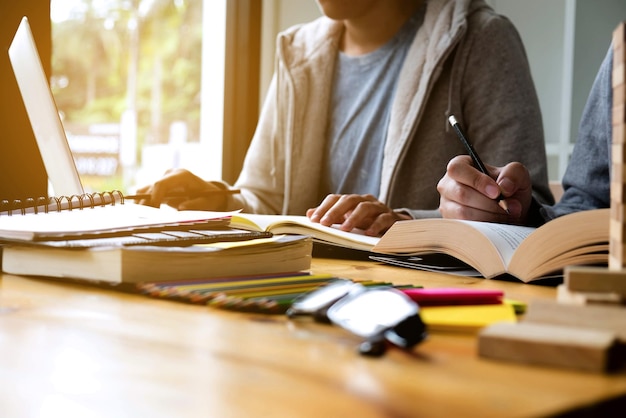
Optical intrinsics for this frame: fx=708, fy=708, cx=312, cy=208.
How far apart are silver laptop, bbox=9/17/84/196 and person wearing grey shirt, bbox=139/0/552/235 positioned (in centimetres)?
36

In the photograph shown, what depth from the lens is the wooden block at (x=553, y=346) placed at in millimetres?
358

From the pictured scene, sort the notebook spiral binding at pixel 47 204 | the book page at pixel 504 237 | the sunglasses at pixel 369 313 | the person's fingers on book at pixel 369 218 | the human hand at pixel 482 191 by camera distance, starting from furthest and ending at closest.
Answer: the person's fingers on book at pixel 369 218
the human hand at pixel 482 191
the notebook spiral binding at pixel 47 204
the book page at pixel 504 237
the sunglasses at pixel 369 313

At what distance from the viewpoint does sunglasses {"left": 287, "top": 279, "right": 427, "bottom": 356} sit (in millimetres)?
409

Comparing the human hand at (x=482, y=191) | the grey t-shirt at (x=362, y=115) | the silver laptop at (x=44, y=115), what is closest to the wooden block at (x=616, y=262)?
the human hand at (x=482, y=191)

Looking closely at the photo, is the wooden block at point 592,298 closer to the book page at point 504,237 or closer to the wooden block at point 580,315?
the wooden block at point 580,315

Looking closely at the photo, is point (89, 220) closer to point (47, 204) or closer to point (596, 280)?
point (47, 204)

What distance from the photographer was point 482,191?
3.23ft

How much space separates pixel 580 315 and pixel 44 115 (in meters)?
0.80

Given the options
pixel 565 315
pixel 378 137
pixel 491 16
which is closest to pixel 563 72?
pixel 491 16

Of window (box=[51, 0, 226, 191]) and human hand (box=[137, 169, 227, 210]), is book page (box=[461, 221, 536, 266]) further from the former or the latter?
window (box=[51, 0, 226, 191])

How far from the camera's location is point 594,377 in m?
0.35

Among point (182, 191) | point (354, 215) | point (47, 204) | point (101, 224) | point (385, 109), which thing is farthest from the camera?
point (385, 109)

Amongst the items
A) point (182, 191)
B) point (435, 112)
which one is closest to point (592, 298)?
point (182, 191)

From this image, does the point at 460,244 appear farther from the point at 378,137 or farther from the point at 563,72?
the point at 563,72
